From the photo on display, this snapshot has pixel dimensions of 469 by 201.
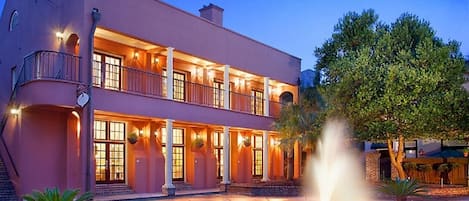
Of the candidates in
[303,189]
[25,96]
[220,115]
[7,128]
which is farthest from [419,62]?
[7,128]

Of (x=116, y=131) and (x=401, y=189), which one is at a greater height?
(x=116, y=131)

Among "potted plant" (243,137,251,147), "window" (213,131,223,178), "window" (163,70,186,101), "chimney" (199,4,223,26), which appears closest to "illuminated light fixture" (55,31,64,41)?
"window" (163,70,186,101)

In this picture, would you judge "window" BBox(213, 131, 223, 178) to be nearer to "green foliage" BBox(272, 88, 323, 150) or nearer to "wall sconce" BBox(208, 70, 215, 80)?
"wall sconce" BBox(208, 70, 215, 80)

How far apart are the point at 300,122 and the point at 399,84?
4149 mm

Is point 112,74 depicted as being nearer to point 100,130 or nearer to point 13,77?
point 100,130

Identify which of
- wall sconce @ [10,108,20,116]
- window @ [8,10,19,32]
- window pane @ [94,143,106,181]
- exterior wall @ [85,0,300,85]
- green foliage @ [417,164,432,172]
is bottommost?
green foliage @ [417,164,432,172]

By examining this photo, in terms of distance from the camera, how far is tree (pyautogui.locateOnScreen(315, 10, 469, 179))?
1688cm

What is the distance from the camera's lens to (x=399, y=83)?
16938 millimetres

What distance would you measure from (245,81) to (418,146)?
9.32 m

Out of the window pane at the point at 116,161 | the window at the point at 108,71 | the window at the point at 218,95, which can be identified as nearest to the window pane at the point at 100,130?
the window pane at the point at 116,161

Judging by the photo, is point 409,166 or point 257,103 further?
point 257,103

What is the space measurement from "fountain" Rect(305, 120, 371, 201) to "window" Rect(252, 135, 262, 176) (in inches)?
95.1

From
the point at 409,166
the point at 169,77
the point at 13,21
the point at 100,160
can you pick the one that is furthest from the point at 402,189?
the point at 13,21

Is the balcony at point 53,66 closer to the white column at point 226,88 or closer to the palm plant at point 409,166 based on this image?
the white column at point 226,88
